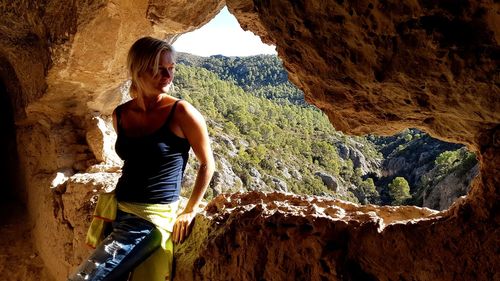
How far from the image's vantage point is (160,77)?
73.3 inches

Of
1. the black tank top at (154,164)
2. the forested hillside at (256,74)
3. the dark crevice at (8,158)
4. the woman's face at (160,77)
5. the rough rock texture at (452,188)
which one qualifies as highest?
the forested hillside at (256,74)

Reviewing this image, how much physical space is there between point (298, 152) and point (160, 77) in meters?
37.3

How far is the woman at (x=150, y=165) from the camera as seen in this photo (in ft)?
5.93

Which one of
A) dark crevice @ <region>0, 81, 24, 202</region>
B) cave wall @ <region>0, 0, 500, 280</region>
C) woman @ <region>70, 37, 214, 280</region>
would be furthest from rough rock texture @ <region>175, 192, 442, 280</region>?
dark crevice @ <region>0, 81, 24, 202</region>

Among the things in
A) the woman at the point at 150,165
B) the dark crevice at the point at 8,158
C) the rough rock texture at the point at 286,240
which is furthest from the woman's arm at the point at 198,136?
the dark crevice at the point at 8,158

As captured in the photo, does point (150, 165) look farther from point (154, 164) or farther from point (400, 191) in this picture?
point (400, 191)

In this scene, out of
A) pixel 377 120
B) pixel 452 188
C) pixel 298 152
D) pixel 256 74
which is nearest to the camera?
pixel 377 120

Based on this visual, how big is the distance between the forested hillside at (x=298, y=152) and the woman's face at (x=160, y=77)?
66.0 ft

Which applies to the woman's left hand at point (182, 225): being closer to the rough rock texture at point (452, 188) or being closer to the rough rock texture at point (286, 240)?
the rough rock texture at point (286, 240)

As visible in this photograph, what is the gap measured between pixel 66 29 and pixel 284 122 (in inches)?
1622

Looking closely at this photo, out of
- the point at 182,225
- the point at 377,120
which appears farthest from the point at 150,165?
the point at 377,120

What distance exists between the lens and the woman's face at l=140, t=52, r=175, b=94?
6.02 feet

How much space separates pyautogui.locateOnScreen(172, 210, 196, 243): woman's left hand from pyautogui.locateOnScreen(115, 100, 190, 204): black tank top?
0.12 meters

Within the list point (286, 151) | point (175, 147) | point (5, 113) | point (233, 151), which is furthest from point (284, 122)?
point (175, 147)
